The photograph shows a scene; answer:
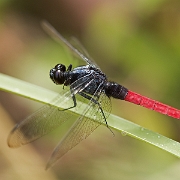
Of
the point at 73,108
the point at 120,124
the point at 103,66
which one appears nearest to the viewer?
the point at 120,124

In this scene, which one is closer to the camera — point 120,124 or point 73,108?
point 120,124

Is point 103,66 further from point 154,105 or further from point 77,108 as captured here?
point 77,108

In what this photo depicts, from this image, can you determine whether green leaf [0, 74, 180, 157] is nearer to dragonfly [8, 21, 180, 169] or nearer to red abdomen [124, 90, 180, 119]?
dragonfly [8, 21, 180, 169]

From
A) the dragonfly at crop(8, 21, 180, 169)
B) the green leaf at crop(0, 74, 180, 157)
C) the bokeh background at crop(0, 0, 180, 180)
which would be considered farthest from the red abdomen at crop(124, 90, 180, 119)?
the green leaf at crop(0, 74, 180, 157)

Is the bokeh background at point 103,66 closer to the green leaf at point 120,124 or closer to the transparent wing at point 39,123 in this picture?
the transparent wing at point 39,123

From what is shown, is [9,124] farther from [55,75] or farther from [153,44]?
[153,44]

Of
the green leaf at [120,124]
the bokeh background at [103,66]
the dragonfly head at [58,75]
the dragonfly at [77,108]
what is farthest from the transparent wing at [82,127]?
the bokeh background at [103,66]

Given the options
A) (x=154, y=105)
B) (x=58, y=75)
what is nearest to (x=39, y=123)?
(x=58, y=75)
